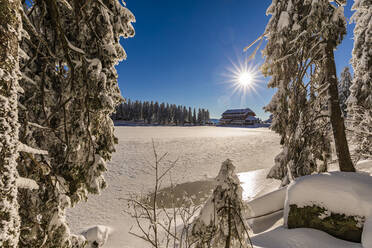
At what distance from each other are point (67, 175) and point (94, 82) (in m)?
1.49

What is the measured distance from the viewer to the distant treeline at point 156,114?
7667 cm

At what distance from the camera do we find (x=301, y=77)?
4457mm

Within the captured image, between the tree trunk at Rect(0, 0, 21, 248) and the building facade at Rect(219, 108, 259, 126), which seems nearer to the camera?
the tree trunk at Rect(0, 0, 21, 248)

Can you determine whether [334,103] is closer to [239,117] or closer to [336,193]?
[336,193]

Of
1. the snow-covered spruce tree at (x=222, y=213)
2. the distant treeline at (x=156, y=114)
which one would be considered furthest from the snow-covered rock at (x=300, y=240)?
the distant treeline at (x=156, y=114)

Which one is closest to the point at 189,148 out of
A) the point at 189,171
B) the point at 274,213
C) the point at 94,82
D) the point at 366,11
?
the point at 189,171

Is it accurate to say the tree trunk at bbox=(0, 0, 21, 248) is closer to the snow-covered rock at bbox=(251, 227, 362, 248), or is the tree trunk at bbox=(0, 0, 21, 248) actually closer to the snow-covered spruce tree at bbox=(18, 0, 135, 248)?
the snow-covered spruce tree at bbox=(18, 0, 135, 248)

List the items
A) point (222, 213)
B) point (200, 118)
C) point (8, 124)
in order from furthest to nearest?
point (200, 118) < point (222, 213) < point (8, 124)

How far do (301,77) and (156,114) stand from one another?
268 feet

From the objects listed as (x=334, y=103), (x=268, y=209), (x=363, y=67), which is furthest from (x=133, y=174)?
(x=363, y=67)

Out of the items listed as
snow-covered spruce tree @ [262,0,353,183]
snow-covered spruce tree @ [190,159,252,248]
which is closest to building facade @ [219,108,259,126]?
snow-covered spruce tree @ [262,0,353,183]

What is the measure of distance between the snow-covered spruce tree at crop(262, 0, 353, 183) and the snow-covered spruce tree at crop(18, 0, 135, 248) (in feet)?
14.1

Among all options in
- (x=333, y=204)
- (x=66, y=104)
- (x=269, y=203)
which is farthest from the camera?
(x=269, y=203)

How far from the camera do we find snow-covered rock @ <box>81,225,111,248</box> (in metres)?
5.30
